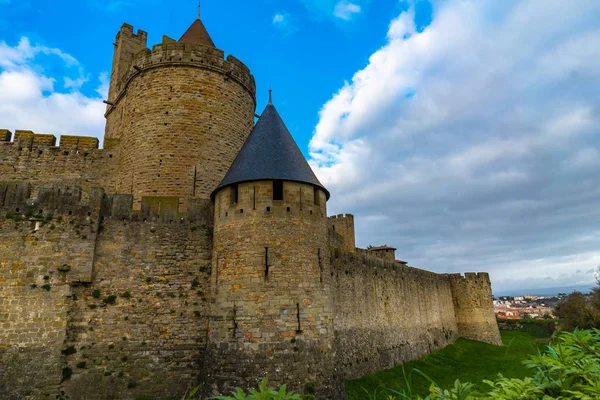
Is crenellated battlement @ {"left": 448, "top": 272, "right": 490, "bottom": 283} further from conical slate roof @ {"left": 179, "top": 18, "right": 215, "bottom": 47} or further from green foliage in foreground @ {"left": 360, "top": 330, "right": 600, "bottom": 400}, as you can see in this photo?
green foliage in foreground @ {"left": 360, "top": 330, "right": 600, "bottom": 400}

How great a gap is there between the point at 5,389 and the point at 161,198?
5.82 meters

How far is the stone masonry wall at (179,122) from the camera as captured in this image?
13.7 meters

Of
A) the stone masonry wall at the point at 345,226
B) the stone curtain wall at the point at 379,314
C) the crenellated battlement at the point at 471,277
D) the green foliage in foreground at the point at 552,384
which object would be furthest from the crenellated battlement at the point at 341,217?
the green foliage in foreground at the point at 552,384

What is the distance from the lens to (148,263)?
35.6ft

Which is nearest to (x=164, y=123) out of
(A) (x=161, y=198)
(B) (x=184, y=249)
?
(A) (x=161, y=198)

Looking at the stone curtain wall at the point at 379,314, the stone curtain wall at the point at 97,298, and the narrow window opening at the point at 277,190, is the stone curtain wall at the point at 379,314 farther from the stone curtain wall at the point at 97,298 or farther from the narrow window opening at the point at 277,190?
the stone curtain wall at the point at 97,298

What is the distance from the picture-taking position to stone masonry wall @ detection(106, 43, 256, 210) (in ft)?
45.0

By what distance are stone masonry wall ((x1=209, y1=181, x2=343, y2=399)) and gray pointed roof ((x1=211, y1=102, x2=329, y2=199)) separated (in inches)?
9.6

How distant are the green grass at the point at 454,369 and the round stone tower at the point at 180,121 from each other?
860 cm

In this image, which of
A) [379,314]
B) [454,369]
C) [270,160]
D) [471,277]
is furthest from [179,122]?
[471,277]

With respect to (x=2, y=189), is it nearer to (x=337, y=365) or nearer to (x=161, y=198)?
A: (x=161, y=198)

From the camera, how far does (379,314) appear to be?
16188 millimetres

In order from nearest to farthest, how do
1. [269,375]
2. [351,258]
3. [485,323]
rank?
[269,375] < [351,258] < [485,323]

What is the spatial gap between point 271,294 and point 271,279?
1.20 feet
